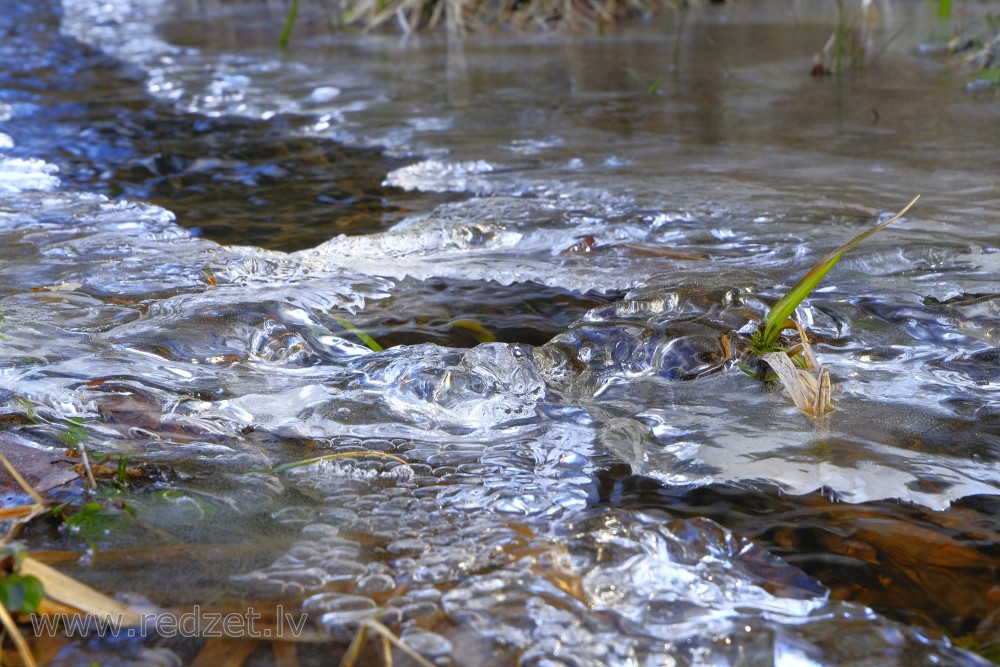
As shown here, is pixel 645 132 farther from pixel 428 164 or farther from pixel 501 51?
pixel 501 51

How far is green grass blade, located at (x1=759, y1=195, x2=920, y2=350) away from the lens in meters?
1.42

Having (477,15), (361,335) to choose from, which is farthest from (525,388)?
(477,15)

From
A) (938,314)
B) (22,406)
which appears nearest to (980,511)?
(938,314)

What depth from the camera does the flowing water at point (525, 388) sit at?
0.98 metres

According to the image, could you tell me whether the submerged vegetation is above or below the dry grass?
below

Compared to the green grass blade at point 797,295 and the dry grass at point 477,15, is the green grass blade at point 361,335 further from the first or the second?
the dry grass at point 477,15

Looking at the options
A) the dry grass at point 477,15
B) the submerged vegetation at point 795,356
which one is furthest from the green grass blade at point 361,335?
the dry grass at point 477,15

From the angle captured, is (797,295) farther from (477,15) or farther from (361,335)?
(477,15)

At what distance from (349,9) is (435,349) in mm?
6922

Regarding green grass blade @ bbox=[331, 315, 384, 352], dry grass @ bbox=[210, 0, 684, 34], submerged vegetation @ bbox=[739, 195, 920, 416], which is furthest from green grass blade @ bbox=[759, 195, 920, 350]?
dry grass @ bbox=[210, 0, 684, 34]

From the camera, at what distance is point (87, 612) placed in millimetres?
930

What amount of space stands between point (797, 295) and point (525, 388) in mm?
450

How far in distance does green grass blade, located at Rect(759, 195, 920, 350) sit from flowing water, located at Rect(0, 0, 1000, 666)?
3.3 inches

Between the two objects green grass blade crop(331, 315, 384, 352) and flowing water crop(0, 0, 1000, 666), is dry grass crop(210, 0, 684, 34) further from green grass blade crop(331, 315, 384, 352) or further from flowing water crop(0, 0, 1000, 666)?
green grass blade crop(331, 315, 384, 352)
